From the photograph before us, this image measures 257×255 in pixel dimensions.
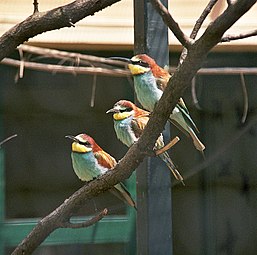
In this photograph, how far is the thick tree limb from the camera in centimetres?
171

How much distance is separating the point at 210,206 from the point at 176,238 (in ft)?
0.56

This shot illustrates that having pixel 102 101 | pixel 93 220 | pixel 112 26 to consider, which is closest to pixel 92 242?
pixel 102 101

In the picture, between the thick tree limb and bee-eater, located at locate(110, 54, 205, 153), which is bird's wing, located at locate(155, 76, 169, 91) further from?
the thick tree limb

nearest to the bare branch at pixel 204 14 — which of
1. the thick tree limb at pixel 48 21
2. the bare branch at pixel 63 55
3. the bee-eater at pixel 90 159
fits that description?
the thick tree limb at pixel 48 21

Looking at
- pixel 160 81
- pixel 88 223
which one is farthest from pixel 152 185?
pixel 88 223

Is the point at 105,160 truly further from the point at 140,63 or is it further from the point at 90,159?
the point at 140,63

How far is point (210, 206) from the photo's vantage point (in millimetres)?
3246

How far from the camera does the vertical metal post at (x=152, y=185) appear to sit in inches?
83.0

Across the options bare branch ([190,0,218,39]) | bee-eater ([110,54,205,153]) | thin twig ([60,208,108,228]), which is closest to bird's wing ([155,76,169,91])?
bee-eater ([110,54,205,153])

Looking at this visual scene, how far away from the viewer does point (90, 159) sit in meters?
2.11

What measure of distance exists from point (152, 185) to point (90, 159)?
6.3 inches

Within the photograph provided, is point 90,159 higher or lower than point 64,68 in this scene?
lower

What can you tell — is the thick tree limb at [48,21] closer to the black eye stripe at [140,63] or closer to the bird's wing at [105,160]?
the black eye stripe at [140,63]

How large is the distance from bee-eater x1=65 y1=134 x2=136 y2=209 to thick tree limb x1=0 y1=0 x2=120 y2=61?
391mm
